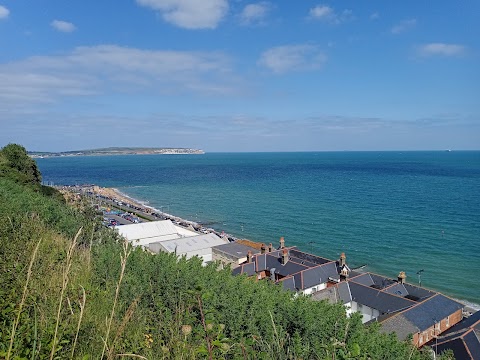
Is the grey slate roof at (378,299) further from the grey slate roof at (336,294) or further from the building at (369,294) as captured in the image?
the grey slate roof at (336,294)

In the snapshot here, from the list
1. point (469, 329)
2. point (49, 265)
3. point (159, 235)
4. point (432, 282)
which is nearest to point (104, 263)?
point (49, 265)

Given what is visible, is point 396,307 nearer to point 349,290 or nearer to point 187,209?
point 349,290

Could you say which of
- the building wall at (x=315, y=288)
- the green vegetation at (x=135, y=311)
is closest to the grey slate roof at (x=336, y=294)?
the building wall at (x=315, y=288)

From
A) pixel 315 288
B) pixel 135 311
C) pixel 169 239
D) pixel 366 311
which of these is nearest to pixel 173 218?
pixel 169 239

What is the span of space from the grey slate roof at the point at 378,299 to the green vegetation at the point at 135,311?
13.0 m

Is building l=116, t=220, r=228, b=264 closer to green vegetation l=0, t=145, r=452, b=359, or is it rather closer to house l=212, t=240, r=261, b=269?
house l=212, t=240, r=261, b=269

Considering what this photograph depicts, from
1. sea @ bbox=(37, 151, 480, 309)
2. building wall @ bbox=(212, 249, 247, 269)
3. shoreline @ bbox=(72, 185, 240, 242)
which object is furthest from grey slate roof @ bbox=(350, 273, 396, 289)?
shoreline @ bbox=(72, 185, 240, 242)

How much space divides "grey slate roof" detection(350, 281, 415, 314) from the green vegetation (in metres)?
13.0

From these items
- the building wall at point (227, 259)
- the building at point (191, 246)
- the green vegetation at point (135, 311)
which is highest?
the green vegetation at point (135, 311)

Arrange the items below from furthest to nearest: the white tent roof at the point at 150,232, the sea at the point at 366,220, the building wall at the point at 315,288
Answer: the white tent roof at the point at 150,232, the sea at the point at 366,220, the building wall at the point at 315,288

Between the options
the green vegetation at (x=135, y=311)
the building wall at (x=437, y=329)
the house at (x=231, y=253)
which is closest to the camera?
the green vegetation at (x=135, y=311)

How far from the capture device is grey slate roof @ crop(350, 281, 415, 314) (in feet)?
77.0

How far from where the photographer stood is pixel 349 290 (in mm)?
26625

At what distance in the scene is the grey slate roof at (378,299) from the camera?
23.5m
